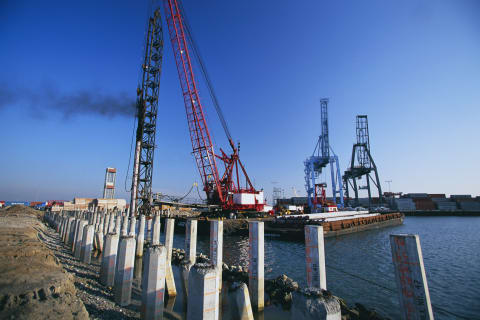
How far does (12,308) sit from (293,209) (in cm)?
4603

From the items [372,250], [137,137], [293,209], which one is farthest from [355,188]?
[137,137]

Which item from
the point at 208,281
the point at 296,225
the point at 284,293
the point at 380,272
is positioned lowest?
the point at 380,272

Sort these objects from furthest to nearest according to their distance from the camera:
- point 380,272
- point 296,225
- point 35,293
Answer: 1. point 296,225
2. point 380,272
3. point 35,293

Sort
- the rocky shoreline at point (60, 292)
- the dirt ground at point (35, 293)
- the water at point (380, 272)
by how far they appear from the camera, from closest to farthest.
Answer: the dirt ground at point (35, 293), the rocky shoreline at point (60, 292), the water at point (380, 272)

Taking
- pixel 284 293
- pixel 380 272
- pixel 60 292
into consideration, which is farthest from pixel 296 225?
pixel 60 292

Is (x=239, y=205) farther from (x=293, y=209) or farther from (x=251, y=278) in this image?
(x=251, y=278)

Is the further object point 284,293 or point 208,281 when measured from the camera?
point 284,293

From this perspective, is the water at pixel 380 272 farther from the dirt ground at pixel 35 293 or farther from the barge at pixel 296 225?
the dirt ground at pixel 35 293

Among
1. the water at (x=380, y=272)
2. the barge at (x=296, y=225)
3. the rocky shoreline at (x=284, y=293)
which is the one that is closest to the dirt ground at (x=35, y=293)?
the rocky shoreline at (x=284, y=293)

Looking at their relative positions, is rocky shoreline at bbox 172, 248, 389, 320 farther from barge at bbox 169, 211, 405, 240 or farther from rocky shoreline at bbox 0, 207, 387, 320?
barge at bbox 169, 211, 405, 240

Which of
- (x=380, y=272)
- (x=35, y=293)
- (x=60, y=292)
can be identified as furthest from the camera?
(x=380, y=272)

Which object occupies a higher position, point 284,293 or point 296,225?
point 296,225

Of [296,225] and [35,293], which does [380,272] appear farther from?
[35,293]

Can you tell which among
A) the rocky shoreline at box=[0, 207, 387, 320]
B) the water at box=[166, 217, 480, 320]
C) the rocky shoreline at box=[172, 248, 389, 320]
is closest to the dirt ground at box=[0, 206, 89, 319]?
the rocky shoreline at box=[0, 207, 387, 320]
